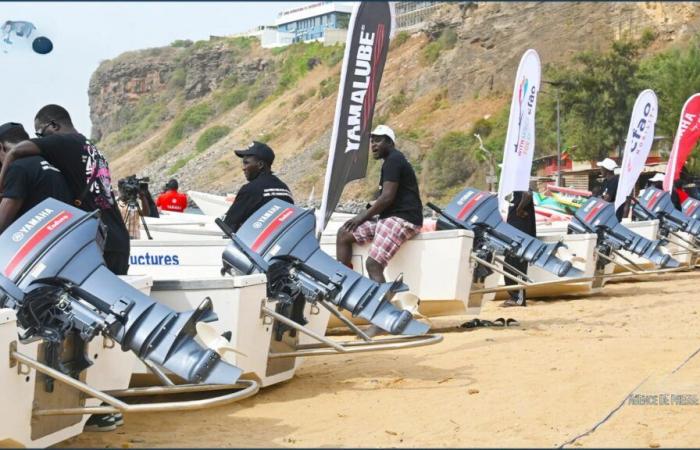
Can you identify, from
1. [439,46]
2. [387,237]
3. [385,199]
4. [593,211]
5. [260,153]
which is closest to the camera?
[260,153]

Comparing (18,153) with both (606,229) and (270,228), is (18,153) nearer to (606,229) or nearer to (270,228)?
(270,228)

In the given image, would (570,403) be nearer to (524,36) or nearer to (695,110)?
(695,110)

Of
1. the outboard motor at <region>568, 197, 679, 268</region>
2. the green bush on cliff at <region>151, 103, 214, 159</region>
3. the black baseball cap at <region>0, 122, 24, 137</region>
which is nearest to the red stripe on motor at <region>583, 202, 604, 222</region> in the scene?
the outboard motor at <region>568, 197, 679, 268</region>

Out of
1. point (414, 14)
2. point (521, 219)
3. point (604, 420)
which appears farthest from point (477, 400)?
point (414, 14)

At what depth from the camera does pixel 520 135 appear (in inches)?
503

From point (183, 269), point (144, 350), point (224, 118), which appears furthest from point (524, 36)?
point (144, 350)

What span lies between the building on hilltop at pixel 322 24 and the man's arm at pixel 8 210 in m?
70.1

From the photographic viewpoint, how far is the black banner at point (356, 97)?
29.8 feet

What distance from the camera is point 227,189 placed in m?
84.2

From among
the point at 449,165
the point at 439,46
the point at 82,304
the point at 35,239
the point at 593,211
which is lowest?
the point at 449,165

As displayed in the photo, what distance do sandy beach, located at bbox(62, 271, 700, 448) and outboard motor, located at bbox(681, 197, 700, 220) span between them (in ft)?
30.3

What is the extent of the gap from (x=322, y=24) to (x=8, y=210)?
8735 cm

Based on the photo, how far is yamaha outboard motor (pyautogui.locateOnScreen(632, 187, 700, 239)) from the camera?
1697cm

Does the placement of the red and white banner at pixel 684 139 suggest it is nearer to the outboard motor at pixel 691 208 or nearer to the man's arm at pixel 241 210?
the outboard motor at pixel 691 208
